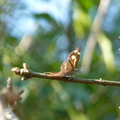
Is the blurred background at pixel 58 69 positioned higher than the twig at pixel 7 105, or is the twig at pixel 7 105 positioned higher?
the blurred background at pixel 58 69

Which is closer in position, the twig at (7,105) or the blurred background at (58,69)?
the twig at (7,105)

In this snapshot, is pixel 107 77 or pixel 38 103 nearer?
pixel 107 77

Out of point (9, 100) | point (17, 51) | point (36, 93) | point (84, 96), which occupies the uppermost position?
point (17, 51)

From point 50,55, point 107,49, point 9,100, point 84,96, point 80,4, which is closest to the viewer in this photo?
point 9,100

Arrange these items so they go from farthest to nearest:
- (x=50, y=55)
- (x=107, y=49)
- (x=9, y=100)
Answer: (x=50, y=55) < (x=107, y=49) < (x=9, y=100)

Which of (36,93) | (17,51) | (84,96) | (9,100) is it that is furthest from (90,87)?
(9,100)

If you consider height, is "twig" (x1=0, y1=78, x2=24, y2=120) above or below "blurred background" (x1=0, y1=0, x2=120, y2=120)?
below

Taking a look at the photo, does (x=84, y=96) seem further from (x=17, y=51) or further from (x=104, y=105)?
(x=17, y=51)

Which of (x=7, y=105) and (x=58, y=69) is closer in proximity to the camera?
(x=7, y=105)

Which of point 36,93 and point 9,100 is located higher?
point 36,93

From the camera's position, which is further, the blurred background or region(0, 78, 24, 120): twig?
the blurred background

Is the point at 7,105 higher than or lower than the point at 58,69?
lower
